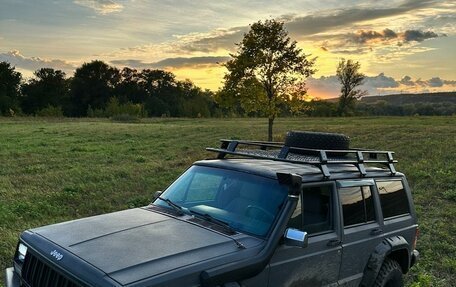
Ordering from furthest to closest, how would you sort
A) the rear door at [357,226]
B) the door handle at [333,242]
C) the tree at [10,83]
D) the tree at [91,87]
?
the tree at [91,87], the tree at [10,83], the rear door at [357,226], the door handle at [333,242]

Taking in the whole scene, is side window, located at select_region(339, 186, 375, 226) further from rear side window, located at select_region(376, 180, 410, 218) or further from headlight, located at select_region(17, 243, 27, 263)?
headlight, located at select_region(17, 243, 27, 263)

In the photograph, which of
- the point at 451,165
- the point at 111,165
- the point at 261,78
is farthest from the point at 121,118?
the point at 451,165

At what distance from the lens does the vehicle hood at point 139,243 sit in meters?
3.08

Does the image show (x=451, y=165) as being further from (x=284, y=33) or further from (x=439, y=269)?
(x=284, y=33)

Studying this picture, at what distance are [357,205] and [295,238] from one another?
57.1 inches

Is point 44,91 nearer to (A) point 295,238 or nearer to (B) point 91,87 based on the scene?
(B) point 91,87

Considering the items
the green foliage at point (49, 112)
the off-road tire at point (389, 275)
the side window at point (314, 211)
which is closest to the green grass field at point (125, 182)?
the off-road tire at point (389, 275)

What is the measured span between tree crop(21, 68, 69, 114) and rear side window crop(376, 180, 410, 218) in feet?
256

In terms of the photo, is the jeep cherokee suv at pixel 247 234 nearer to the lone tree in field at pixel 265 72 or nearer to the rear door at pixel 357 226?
the rear door at pixel 357 226

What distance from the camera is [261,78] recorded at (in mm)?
23547

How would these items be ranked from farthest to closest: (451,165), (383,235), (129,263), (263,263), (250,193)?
(451,165)
(383,235)
(250,193)
(263,263)
(129,263)

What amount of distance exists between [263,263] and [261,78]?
807 inches

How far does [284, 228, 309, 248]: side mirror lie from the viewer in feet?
11.7

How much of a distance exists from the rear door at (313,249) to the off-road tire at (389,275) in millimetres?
818
